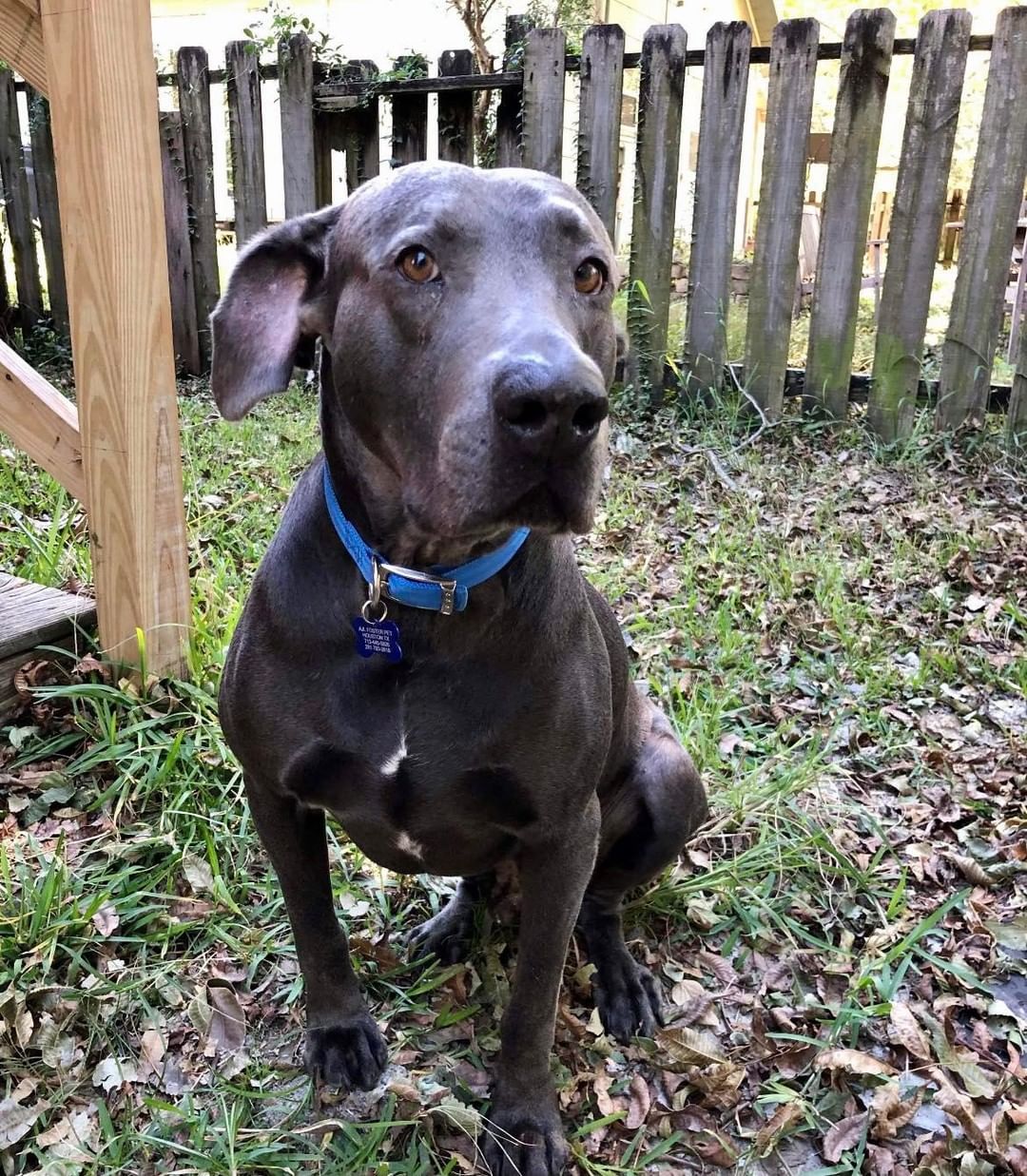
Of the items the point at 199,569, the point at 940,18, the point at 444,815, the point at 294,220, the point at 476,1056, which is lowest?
the point at 476,1056

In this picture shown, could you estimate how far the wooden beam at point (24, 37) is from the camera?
8.09 ft

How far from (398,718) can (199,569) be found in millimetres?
2043

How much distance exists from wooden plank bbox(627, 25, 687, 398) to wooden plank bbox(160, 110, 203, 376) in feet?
8.86

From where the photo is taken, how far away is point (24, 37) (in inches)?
98.7

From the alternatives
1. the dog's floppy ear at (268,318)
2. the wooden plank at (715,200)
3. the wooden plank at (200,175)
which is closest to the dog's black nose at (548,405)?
the dog's floppy ear at (268,318)

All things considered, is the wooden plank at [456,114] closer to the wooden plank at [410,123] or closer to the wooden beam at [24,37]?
the wooden plank at [410,123]

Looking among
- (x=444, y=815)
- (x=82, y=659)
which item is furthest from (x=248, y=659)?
(x=82, y=659)

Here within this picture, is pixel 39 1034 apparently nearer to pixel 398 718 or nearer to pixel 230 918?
pixel 230 918

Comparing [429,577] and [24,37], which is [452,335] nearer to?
[429,577]

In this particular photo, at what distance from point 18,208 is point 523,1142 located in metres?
6.82

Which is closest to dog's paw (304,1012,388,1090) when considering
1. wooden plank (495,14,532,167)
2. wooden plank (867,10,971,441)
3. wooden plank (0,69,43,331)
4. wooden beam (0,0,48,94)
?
wooden beam (0,0,48,94)

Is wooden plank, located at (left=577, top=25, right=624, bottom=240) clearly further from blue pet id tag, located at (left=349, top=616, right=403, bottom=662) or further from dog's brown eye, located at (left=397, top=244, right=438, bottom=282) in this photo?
blue pet id tag, located at (left=349, top=616, right=403, bottom=662)

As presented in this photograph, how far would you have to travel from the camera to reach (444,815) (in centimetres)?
179

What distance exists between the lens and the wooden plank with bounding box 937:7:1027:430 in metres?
4.88
